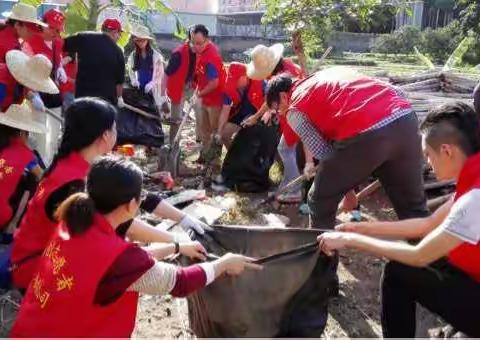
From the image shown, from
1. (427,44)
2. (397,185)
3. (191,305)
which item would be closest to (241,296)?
(191,305)

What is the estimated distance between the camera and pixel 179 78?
23.1 feet

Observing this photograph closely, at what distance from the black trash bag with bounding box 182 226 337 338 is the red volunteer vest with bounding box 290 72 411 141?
75 centimetres

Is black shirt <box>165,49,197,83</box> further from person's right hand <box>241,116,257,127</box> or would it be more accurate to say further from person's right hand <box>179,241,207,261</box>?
person's right hand <box>179,241,207,261</box>

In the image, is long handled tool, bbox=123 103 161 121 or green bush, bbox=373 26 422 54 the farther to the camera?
green bush, bbox=373 26 422 54

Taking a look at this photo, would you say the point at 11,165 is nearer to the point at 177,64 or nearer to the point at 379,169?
the point at 379,169

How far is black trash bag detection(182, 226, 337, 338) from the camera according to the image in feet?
8.45

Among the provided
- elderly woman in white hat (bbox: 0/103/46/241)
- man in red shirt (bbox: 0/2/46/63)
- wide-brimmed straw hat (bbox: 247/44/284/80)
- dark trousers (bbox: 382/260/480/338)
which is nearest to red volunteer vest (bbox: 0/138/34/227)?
elderly woman in white hat (bbox: 0/103/46/241)

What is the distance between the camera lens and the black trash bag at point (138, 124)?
664 cm

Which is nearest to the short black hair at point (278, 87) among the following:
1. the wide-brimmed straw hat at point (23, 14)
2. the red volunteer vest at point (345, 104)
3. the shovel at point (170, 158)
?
the red volunteer vest at point (345, 104)

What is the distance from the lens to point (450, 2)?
4081 centimetres

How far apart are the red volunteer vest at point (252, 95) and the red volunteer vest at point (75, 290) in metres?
4.26

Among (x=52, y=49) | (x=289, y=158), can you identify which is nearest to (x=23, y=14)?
(x=52, y=49)

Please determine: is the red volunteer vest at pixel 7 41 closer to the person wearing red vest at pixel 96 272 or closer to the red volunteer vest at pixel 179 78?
the red volunteer vest at pixel 179 78

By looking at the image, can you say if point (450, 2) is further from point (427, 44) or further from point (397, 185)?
point (397, 185)
